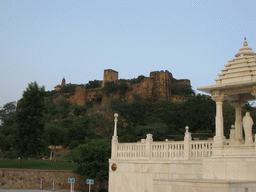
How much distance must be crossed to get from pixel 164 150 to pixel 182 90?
57.4 m

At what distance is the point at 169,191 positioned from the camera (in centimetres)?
838

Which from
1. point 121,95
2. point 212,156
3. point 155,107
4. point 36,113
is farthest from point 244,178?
point 121,95

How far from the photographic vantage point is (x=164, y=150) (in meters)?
12.4

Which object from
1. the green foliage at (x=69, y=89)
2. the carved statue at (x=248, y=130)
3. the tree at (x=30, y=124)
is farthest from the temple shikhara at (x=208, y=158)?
the green foliage at (x=69, y=89)

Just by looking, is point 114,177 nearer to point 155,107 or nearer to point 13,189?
point 13,189

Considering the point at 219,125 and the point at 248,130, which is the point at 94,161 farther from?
the point at 248,130

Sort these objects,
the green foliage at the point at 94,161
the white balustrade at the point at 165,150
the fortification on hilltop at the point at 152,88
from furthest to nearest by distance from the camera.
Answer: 1. the fortification on hilltop at the point at 152,88
2. the green foliage at the point at 94,161
3. the white balustrade at the point at 165,150

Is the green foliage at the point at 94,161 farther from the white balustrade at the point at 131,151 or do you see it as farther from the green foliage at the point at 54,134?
the green foliage at the point at 54,134

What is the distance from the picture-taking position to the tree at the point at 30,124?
24.4 m

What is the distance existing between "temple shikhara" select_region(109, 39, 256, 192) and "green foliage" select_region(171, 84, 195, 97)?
182ft

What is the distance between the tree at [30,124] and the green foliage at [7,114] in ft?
124

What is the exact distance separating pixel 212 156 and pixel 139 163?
133 inches

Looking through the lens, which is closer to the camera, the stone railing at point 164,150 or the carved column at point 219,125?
the carved column at point 219,125

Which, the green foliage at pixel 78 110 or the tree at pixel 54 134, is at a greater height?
the green foliage at pixel 78 110
